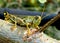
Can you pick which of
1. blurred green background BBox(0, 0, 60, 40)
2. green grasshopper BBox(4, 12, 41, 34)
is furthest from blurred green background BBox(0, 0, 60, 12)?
green grasshopper BBox(4, 12, 41, 34)

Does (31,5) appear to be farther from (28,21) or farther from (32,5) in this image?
(28,21)

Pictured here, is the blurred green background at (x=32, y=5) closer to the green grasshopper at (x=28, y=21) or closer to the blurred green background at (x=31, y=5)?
the blurred green background at (x=31, y=5)

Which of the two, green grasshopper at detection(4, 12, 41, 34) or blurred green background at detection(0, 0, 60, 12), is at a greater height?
green grasshopper at detection(4, 12, 41, 34)

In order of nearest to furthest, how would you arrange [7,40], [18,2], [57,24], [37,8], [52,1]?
1. [7,40]
2. [57,24]
3. [18,2]
4. [37,8]
5. [52,1]

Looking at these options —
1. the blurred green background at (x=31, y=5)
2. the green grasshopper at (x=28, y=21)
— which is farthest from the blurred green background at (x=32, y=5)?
the green grasshopper at (x=28, y=21)

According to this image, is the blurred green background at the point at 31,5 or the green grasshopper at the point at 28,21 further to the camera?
the blurred green background at the point at 31,5

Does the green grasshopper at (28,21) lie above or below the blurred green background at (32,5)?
above

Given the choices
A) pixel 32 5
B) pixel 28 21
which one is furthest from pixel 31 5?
pixel 28 21

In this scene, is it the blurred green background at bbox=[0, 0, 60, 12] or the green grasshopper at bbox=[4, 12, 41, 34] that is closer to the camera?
the green grasshopper at bbox=[4, 12, 41, 34]

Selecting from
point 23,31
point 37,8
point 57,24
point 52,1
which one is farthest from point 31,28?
point 52,1

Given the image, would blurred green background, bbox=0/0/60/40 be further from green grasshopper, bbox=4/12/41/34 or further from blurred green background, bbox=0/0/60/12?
green grasshopper, bbox=4/12/41/34

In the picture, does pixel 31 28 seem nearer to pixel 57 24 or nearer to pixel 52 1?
pixel 57 24
